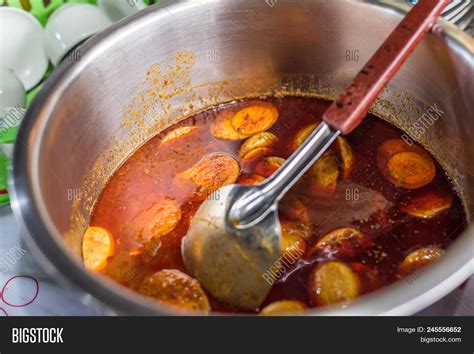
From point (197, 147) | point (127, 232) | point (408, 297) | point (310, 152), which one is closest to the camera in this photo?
point (408, 297)

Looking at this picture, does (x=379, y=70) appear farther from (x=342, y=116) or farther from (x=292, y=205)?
(x=292, y=205)

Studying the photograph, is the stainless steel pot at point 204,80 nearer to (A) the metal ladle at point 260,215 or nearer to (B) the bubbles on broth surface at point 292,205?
(B) the bubbles on broth surface at point 292,205

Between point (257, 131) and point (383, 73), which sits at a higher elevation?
point (383, 73)

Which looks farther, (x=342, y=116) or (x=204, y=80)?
(x=204, y=80)

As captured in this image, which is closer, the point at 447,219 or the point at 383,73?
the point at 383,73

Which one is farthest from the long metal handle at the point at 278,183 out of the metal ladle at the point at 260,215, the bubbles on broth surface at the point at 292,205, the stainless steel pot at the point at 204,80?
the stainless steel pot at the point at 204,80

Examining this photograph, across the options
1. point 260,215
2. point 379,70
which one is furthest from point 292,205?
point 379,70
